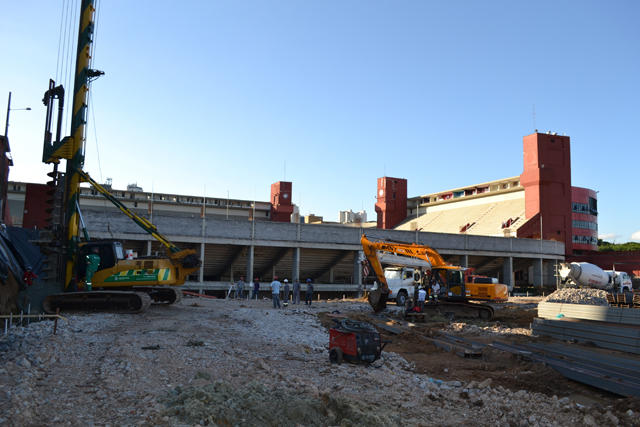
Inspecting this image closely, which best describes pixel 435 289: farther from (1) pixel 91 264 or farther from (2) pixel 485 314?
(1) pixel 91 264

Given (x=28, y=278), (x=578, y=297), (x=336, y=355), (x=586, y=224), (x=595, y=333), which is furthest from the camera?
(x=586, y=224)

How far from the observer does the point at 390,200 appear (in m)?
59.8

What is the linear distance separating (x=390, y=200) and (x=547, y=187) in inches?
731

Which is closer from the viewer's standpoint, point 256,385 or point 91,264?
point 256,385

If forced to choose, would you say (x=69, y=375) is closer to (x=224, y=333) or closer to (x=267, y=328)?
(x=224, y=333)

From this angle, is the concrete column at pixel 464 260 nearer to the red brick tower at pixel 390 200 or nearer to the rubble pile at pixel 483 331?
the red brick tower at pixel 390 200

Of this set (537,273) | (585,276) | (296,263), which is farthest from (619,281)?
(296,263)

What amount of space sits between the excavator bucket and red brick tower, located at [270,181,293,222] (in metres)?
29.0

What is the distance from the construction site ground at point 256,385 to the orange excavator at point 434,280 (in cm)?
834

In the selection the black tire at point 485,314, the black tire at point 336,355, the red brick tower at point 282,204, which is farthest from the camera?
the red brick tower at point 282,204

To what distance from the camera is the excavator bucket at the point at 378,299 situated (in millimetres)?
21797

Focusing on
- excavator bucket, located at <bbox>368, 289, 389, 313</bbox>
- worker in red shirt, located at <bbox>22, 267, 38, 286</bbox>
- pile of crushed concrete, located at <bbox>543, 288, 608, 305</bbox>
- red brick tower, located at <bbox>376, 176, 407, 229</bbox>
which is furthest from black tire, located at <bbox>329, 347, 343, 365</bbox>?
red brick tower, located at <bbox>376, 176, 407, 229</bbox>

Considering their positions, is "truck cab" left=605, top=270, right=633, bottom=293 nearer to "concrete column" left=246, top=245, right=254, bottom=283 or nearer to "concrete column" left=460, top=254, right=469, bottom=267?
"concrete column" left=460, top=254, right=469, bottom=267

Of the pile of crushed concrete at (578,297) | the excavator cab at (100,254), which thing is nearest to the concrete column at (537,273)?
the pile of crushed concrete at (578,297)
